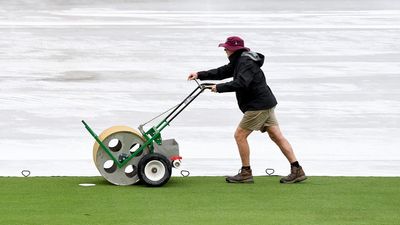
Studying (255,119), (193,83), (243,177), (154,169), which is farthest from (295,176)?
(193,83)

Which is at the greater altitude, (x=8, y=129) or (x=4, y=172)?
(x=8, y=129)

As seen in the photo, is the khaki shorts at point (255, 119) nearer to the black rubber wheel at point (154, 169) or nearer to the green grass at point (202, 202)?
the green grass at point (202, 202)

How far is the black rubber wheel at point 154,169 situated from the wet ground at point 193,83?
1167mm

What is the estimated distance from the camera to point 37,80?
51.9 feet

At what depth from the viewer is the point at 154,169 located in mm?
10312

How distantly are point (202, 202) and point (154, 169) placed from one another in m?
0.99

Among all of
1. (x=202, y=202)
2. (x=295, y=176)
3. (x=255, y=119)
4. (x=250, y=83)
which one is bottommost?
(x=202, y=202)

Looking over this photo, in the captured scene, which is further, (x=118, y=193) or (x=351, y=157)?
(x=351, y=157)

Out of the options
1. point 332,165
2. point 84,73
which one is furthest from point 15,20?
point 332,165

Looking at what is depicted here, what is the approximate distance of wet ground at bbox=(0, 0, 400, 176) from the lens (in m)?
12.3

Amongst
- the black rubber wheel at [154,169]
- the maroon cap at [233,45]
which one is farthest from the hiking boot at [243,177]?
the maroon cap at [233,45]

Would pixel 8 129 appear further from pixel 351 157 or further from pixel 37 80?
pixel 351 157

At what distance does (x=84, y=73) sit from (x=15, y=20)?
3.52 meters

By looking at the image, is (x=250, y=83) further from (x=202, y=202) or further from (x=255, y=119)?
(x=202, y=202)
